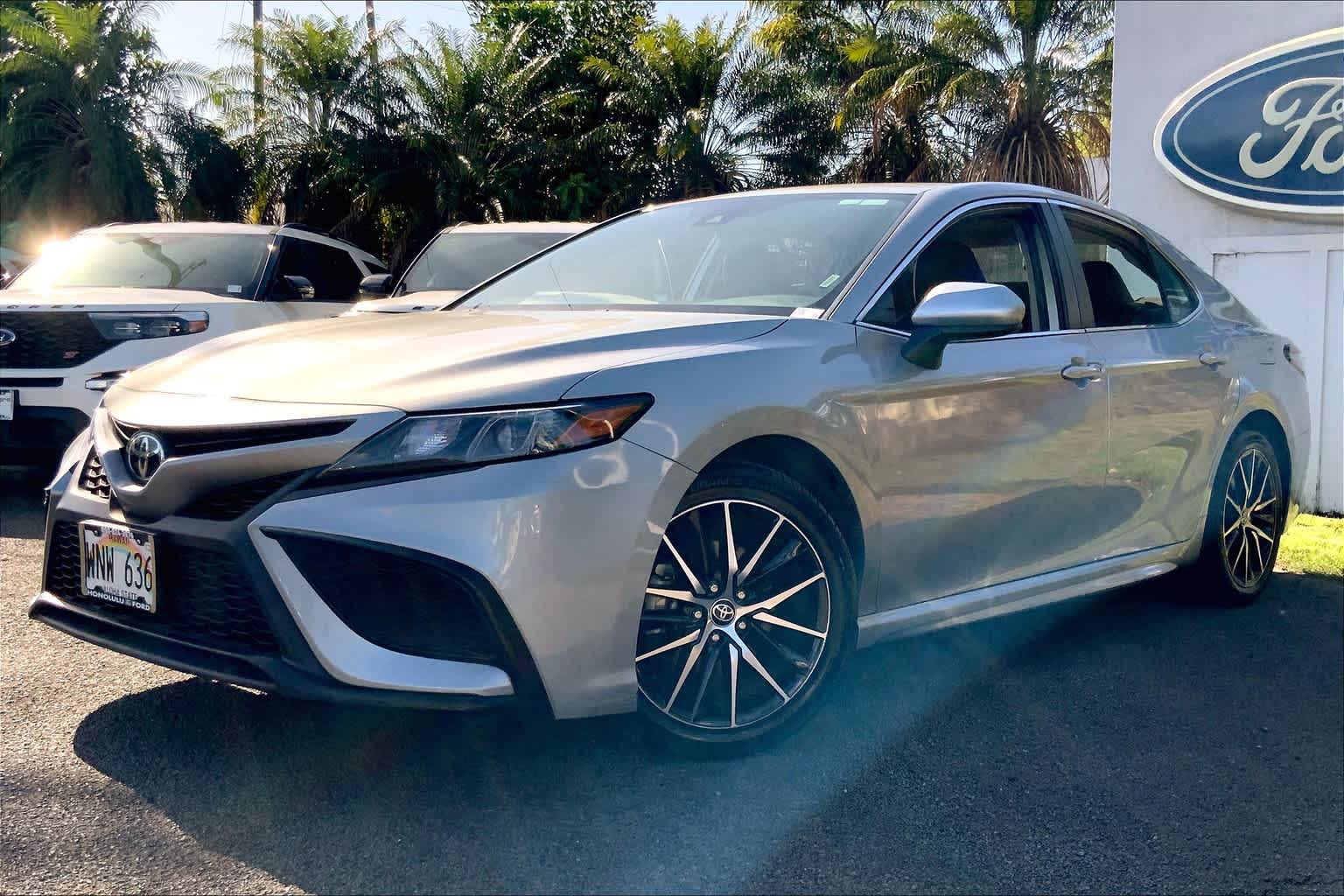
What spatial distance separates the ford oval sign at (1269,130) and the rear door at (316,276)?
5.76 meters

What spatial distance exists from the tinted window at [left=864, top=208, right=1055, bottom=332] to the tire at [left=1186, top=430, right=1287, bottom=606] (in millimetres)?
1293

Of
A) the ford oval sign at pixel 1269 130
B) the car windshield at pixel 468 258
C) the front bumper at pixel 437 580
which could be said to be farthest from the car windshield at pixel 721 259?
the ford oval sign at pixel 1269 130

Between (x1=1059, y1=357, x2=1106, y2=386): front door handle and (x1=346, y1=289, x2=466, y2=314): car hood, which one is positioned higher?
(x1=346, y1=289, x2=466, y2=314): car hood

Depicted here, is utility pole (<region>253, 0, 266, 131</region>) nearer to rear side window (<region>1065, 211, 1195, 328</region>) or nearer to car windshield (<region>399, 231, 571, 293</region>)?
car windshield (<region>399, 231, 571, 293</region>)

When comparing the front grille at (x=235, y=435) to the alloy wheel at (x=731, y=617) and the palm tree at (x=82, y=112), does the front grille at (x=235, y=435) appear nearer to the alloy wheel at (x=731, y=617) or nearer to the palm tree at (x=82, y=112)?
the alloy wheel at (x=731, y=617)

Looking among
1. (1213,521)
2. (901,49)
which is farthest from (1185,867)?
(901,49)

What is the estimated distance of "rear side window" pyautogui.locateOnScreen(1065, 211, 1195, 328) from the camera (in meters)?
4.71

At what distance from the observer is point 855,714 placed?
3857 mm

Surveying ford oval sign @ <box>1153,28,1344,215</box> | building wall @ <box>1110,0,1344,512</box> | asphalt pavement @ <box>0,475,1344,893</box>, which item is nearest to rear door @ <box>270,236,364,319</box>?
asphalt pavement @ <box>0,475,1344,893</box>

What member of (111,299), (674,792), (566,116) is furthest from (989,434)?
(566,116)

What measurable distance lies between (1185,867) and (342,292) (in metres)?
7.57

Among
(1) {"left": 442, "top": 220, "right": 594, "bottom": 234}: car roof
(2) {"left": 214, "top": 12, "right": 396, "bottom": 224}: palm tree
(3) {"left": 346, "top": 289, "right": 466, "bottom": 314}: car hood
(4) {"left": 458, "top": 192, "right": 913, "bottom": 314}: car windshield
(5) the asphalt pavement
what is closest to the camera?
(5) the asphalt pavement

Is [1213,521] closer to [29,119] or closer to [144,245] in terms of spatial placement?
[144,245]

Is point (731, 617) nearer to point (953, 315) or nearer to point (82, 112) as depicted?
point (953, 315)
